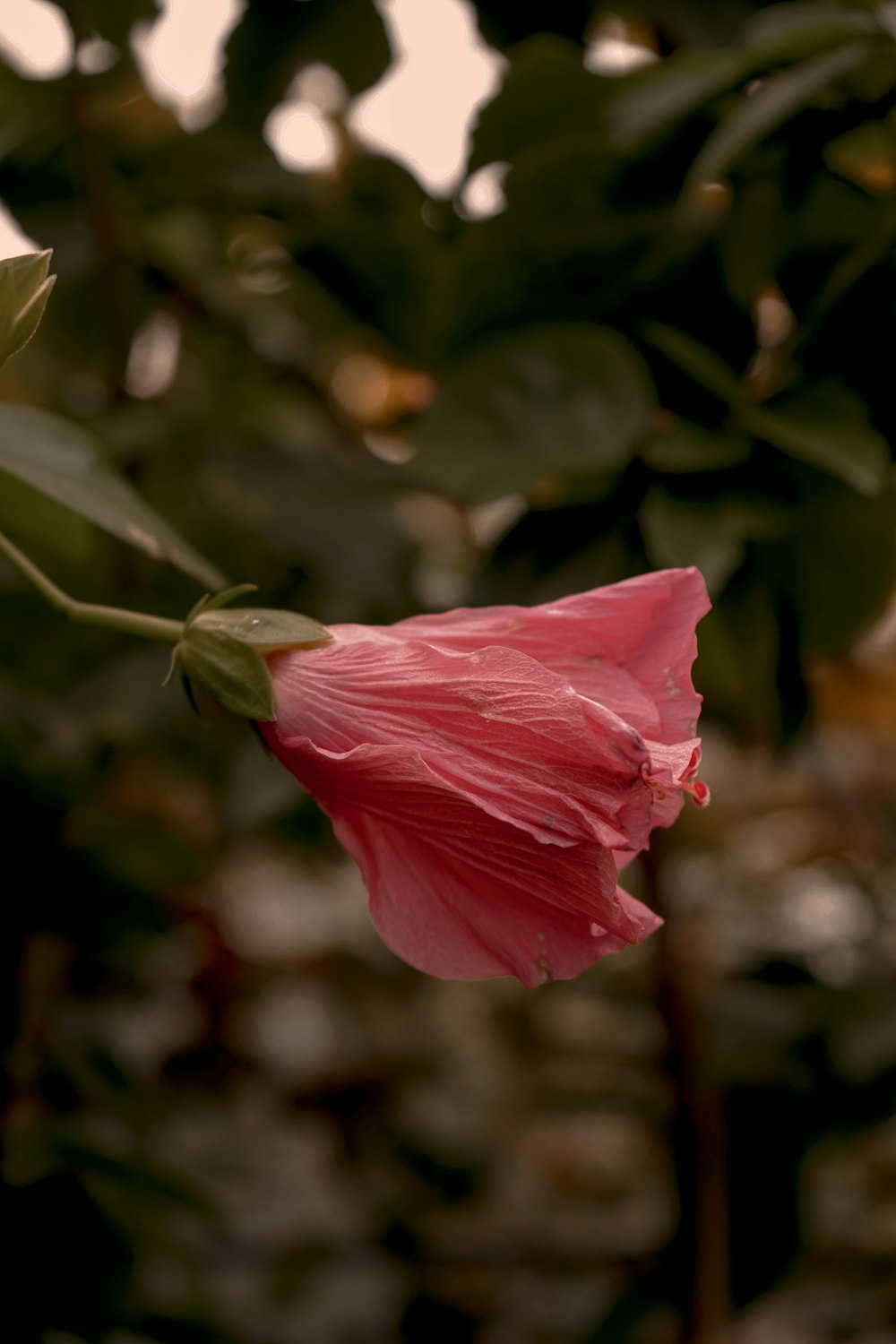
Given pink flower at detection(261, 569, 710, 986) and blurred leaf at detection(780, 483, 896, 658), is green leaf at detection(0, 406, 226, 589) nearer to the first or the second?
pink flower at detection(261, 569, 710, 986)

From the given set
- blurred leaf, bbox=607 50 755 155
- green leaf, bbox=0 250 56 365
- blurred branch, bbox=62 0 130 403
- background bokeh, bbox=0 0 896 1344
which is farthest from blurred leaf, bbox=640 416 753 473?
blurred branch, bbox=62 0 130 403

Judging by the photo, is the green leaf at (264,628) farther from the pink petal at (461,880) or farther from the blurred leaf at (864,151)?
the blurred leaf at (864,151)

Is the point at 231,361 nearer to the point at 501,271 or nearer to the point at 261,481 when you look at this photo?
the point at 261,481

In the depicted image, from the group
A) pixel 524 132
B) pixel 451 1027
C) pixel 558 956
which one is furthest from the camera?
pixel 451 1027

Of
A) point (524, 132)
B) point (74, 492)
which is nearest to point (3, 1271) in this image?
point (74, 492)

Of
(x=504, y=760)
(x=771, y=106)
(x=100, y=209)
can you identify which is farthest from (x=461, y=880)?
(x=100, y=209)
